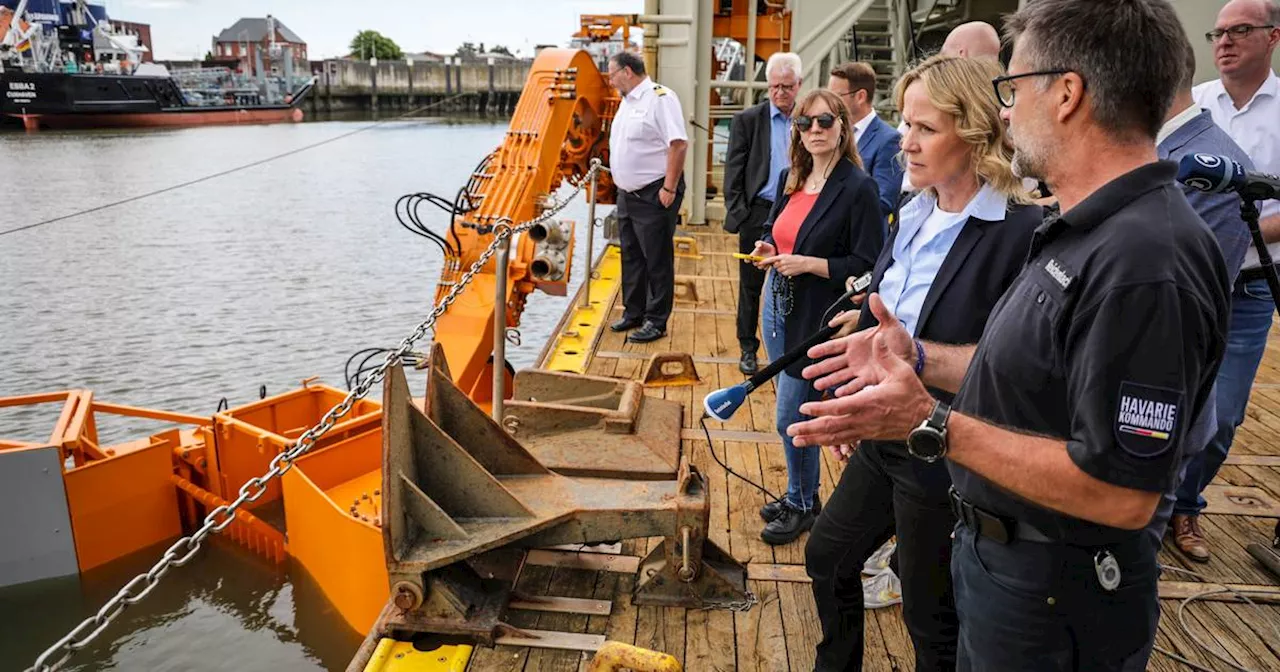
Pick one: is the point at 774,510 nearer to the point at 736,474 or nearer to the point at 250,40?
the point at 736,474

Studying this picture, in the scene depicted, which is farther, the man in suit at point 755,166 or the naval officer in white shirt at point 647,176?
the naval officer in white shirt at point 647,176

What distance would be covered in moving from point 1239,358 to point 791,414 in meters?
1.67

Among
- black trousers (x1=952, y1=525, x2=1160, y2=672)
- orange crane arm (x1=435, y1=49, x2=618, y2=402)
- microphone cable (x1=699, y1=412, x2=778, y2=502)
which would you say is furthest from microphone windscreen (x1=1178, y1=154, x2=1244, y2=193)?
orange crane arm (x1=435, y1=49, x2=618, y2=402)

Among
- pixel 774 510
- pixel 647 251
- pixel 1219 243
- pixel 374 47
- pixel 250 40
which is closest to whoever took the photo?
pixel 1219 243

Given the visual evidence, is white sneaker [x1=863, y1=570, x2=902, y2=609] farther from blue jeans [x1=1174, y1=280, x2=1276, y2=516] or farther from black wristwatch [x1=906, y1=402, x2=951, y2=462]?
black wristwatch [x1=906, y1=402, x2=951, y2=462]

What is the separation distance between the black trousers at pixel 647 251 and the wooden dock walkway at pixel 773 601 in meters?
1.65

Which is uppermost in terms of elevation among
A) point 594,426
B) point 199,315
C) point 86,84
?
point 86,84

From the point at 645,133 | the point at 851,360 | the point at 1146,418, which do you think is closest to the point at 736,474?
the point at 851,360

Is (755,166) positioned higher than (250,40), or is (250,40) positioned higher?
(250,40)

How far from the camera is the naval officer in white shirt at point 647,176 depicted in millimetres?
6023

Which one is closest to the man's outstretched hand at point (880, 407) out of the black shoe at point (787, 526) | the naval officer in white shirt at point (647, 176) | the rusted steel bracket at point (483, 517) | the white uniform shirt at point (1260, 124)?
the rusted steel bracket at point (483, 517)

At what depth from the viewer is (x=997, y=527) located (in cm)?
152

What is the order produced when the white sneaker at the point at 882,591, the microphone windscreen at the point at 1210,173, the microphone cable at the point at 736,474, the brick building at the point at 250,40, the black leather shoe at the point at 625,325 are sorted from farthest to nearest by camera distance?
the brick building at the point at 250,40 < the black leather shoe at the point at 625,325 < the microphone cable at the point at 736,474 < the white sneaker at the point at 882,591 < the microphone windscreen at the point at 1210,173

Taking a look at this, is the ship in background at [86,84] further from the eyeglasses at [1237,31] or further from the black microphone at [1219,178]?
the black microphone at [1219,178]
